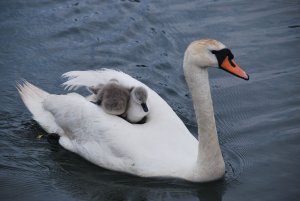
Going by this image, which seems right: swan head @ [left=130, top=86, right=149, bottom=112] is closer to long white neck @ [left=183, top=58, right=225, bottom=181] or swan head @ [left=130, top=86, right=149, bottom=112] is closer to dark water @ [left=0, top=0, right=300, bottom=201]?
long white neck @ [left=183, top=58, right=225, bottom=181]

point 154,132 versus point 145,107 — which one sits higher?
point 145,107

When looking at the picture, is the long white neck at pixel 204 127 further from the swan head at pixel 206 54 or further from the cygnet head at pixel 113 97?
the cygnet head at pixel 113 97

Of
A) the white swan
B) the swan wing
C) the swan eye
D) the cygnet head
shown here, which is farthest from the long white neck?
the swan wing

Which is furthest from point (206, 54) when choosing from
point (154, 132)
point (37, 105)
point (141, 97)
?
point (37, 105)

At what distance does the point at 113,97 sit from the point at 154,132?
2.20 feet

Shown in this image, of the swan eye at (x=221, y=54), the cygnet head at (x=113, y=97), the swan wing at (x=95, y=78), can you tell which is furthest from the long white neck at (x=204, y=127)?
the swan wing at (x=95, y=78)

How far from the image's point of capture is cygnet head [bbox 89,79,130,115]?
8.73 meters

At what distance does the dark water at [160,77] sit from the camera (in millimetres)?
8406

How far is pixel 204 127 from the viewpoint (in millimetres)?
8180

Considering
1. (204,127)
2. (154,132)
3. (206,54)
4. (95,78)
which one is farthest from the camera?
(95,78)

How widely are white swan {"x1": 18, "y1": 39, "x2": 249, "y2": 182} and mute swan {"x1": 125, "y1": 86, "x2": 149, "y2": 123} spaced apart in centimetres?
15

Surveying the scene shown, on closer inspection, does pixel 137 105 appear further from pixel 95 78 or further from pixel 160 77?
pixel 160 77

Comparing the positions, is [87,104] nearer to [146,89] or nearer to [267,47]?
[146,89]

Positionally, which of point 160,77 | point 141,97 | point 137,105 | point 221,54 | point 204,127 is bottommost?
point 160,77
